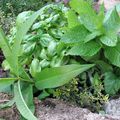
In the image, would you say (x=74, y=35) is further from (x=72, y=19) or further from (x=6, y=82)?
(x=6, y=82)

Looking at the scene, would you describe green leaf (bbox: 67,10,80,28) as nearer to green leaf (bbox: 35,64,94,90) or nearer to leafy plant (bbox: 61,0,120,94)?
leafy plant (bbox: 61,0,120,94)

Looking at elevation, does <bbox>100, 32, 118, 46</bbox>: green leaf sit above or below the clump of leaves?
above

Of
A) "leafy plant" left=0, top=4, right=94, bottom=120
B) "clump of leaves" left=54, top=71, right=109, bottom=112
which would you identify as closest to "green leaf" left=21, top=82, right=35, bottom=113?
"leafy plant" left=0, top=4, right=94, bottom=120

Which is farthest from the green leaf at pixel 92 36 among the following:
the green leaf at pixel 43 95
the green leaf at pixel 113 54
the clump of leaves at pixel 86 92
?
the green leaf at pixel 43 95

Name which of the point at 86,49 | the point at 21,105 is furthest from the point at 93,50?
the point at 21,105

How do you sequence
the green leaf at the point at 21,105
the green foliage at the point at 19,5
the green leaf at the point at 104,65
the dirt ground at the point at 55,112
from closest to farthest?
the green leaf at the point at 21,105 → the dirt ground at the point at 55,112 → the green leaf at the point at 104,65 → the green foliage at the point at 19,5

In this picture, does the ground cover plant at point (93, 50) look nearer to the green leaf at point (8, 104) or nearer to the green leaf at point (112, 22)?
the green leaf at point (112, 22)

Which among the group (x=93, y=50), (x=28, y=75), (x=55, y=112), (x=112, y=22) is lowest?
(x=55, y=112)
